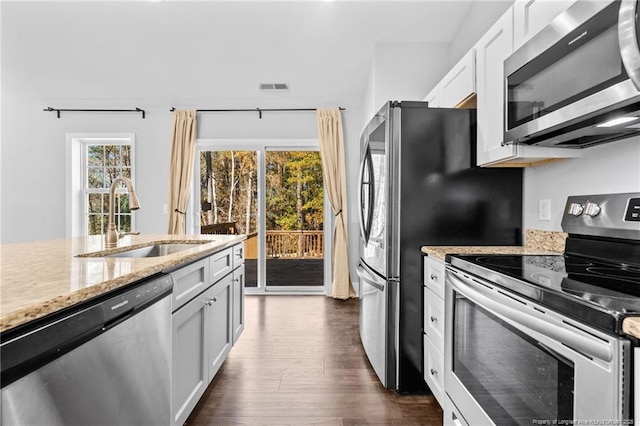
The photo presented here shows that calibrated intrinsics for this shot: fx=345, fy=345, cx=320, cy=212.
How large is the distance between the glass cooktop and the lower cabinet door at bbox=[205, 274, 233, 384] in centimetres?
135

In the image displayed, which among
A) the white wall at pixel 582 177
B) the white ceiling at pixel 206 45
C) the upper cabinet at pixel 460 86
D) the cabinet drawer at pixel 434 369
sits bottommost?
the cabinet drawer at pixel 434 369

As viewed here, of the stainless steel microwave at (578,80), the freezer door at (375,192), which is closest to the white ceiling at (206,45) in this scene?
the freezer door at (375,192)

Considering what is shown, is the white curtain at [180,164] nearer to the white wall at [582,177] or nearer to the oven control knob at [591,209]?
the white wall at [582,177]

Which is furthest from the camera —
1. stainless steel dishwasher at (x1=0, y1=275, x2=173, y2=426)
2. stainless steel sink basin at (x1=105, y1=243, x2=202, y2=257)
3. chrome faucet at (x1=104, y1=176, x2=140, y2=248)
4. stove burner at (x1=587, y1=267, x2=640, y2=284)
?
stainless steel sink basin at (x1=105, y1=243, x2=202, y2=257)

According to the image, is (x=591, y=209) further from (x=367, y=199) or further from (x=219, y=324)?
(x=219, y=324)

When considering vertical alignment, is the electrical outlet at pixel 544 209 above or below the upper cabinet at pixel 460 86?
below

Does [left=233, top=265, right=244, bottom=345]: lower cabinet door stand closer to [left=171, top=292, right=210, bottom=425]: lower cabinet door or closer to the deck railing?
[left=171, top=292, right=210, bottom=425]: lower cabinet door

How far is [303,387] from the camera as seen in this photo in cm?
217

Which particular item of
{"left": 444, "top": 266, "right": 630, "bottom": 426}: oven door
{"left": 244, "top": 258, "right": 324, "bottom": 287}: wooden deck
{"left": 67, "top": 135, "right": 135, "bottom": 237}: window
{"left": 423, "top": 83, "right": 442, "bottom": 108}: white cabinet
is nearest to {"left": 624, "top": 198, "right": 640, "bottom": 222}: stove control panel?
{"left": 444, "top": 266, "right": 630, "bottom": 426}: oven door

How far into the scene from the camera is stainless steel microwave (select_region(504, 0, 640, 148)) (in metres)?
0.98

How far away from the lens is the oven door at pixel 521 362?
77 centimetres

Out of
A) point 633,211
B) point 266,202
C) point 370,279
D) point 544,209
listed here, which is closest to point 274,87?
point 266,202

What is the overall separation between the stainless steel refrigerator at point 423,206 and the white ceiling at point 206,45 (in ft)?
5.34

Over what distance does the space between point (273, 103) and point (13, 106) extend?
133 inches
